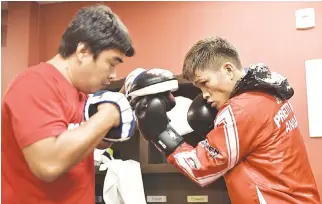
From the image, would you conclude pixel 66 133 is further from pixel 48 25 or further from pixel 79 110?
pixel 48 25

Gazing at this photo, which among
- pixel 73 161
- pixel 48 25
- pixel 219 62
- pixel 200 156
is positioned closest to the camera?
pixel 73 161

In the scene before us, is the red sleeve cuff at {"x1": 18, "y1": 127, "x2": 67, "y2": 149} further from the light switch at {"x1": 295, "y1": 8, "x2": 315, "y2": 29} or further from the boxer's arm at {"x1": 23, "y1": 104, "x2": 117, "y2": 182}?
the light switch at {"x1": 295, "y1": 8, "x2": 315, "y2": 29}

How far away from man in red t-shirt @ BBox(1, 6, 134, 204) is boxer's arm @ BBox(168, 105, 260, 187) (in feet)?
1.23

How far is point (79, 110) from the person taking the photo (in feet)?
3.85

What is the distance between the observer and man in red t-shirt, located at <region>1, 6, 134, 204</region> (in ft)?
3.15

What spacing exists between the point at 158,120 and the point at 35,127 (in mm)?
581

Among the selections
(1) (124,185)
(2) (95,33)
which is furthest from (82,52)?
(1) (124,185)

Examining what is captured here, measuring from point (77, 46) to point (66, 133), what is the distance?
31 cm

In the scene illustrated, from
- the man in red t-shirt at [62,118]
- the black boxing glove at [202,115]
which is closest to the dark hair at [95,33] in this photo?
the man in red t-shirt at [62,118]

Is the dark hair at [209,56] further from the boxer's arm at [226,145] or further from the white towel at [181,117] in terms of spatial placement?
the white towel at [181,117]

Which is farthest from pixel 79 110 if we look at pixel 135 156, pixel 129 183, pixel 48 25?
pixel 48 25

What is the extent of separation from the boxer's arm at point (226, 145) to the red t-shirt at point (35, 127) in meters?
0.41

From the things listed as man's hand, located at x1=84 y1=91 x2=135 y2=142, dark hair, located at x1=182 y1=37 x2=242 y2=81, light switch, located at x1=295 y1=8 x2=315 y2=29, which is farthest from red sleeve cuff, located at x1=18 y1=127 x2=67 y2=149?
light switch, located at x1=295 y1=8 x2=315 y2=29

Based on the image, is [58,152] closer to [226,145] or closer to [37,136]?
[37,136]
